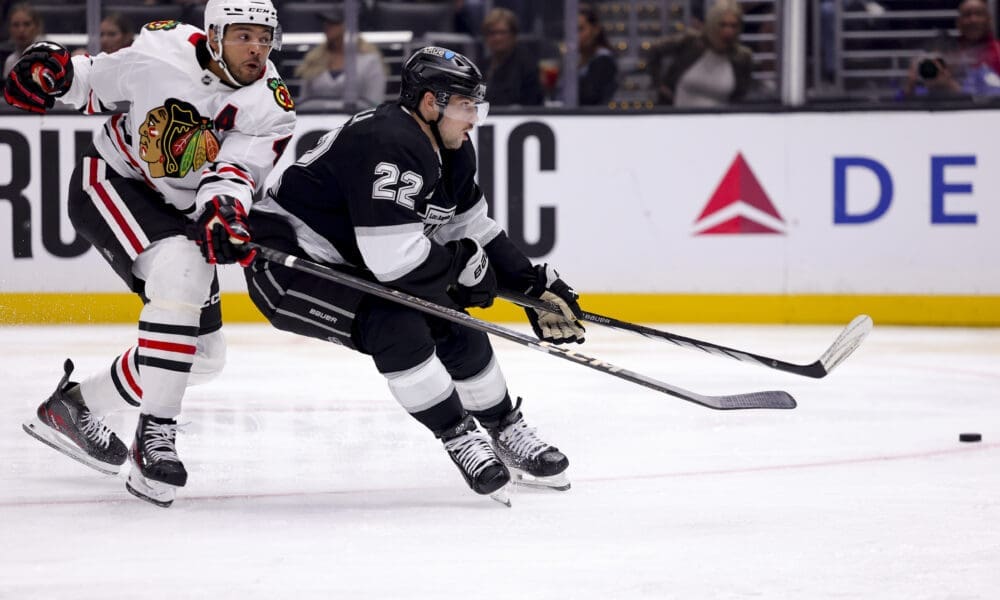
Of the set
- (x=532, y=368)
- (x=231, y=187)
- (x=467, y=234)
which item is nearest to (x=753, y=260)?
(x=532, y=368)

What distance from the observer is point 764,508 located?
2803 millimetres

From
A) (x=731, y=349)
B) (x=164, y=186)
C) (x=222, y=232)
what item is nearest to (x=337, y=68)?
(x=164, y=186)

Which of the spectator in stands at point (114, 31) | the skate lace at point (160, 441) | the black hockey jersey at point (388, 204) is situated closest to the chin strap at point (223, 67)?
the black hockey jersey at point (388, 204)

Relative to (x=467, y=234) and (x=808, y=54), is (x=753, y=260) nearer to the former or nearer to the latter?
(x=808, y=54)

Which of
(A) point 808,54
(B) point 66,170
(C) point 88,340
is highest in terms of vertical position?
(A) point 808,54

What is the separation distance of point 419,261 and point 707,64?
400 cm

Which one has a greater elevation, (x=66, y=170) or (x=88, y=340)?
(x=66, y=170)

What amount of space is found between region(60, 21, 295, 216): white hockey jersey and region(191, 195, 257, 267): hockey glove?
14cm

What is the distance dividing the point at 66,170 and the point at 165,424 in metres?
3.65

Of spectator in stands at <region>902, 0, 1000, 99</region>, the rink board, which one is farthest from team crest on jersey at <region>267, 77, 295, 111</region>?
spectator in stands at <region>902, 0, 1000, 99</region>

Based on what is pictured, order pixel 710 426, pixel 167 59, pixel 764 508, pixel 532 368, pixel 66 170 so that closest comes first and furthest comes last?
pixel 764 508, pixel 167 59, pixel 710 426, pixel 532 368, pixel 66 170

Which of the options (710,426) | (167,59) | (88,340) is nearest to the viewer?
(167,59)

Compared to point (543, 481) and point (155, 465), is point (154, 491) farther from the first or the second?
point (543, 481)

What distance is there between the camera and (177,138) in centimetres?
297
